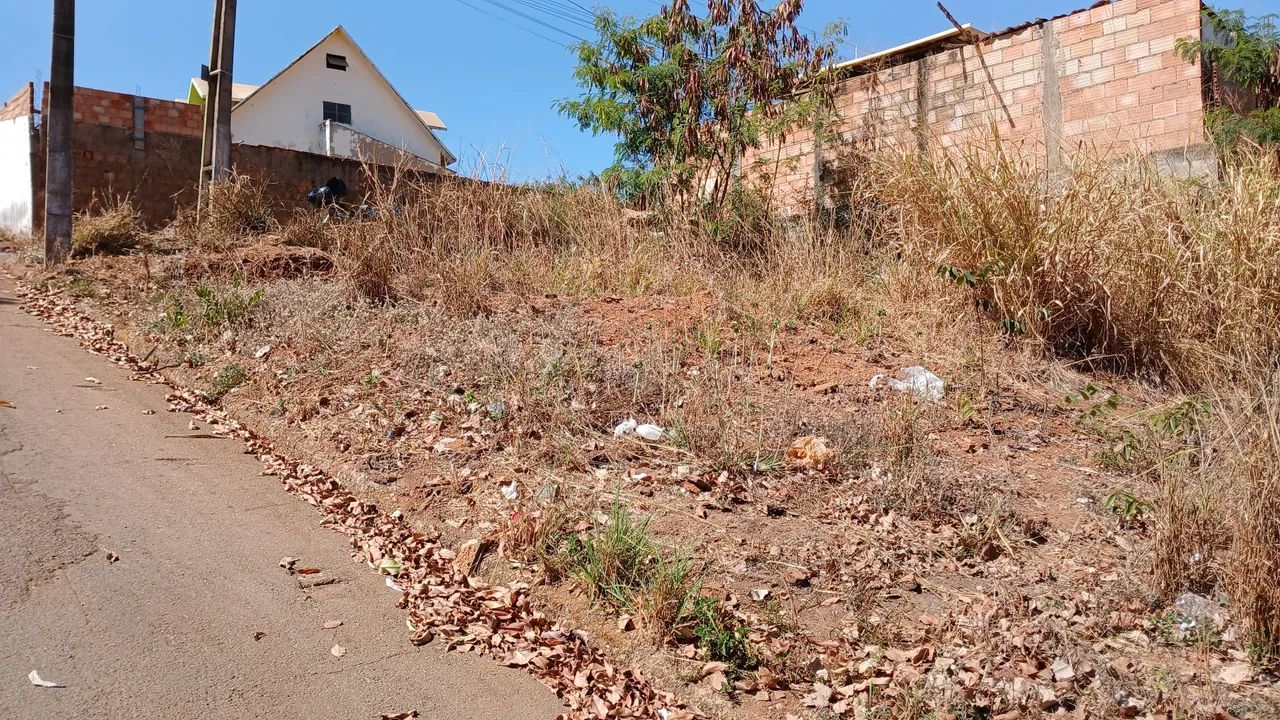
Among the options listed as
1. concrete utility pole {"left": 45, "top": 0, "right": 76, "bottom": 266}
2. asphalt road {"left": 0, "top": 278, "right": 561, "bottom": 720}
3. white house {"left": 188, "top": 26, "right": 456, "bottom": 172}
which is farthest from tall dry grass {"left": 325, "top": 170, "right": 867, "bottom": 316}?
white house {"left": 188, "top": 26, "right": 456, "bottom": 172}

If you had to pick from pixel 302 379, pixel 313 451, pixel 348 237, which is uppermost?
pixel 348 237

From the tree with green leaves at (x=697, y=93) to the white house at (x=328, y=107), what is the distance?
49.5ft

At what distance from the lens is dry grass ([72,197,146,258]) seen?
941cm

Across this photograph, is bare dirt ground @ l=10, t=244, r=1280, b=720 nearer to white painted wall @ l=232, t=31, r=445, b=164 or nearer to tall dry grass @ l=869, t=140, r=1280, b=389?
tall dry grass @ l=869, t=140, r=1280, b=389

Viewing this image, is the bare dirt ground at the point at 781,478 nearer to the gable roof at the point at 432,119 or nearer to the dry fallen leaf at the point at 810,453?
the dry fallen leaf at the point at 810,453

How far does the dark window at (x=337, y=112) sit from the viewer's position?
87.8 feet

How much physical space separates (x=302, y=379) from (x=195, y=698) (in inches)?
117

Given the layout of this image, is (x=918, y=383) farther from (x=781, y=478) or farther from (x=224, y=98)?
(x=224, y=98)

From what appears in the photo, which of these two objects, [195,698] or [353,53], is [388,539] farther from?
[353,53]

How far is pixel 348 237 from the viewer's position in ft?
23.7

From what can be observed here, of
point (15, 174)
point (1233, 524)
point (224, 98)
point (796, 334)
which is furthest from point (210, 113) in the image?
point (1233, 524)

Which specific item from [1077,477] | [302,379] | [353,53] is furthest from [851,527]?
[353,53]

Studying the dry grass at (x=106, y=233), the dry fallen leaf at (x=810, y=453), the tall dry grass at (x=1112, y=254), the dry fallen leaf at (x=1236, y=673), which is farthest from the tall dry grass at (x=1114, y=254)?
the dry grass at (x=106, y=233)

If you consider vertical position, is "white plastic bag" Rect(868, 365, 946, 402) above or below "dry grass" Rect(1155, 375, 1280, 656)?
above
